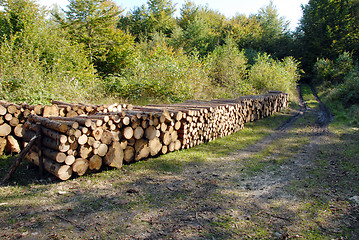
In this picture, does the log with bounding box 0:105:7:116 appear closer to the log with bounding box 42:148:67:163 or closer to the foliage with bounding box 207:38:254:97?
the log with bounding box 42:148:67:163

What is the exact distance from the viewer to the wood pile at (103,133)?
14.4 feet

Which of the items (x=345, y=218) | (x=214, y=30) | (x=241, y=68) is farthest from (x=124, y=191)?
(x=214, y=30)

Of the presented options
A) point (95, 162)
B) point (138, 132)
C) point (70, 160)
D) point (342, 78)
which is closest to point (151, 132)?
point (138, 132)

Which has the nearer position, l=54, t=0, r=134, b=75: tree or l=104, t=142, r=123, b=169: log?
l=104, t=142, r=123, b=169: log

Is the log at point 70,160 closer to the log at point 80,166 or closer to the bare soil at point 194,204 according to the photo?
the log at point 80,166

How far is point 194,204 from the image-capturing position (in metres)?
3.71

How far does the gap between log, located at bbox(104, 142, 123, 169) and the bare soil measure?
8.0 inches

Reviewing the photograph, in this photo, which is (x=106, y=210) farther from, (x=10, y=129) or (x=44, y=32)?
(x=44, y=32)

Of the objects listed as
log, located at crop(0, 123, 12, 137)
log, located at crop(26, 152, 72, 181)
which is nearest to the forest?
log, located at crop(0, 123, 12, 137)

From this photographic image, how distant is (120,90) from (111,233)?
35.1 feet

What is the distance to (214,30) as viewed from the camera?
38.9 m

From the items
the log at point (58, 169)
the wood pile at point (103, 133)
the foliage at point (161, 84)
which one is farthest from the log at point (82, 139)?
the foliage at point (161, 84)

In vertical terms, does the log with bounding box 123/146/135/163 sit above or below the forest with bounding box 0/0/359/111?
below

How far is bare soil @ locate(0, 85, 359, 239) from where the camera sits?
9.80 feet
